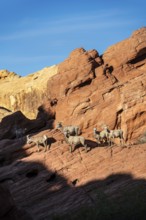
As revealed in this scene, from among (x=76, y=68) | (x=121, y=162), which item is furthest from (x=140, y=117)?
(x=121, y=162)

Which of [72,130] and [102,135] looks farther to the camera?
[72,130]

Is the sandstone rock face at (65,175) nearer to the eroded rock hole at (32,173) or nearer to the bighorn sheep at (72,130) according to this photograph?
the eroded rock hole at (32,173)

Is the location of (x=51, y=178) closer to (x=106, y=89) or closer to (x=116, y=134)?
(x=116, y=134)

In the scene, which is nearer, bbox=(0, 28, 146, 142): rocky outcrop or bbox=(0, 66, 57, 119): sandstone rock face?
bbox=(0, 28, 146, 142): rocky outcrop

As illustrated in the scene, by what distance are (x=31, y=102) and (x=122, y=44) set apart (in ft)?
101

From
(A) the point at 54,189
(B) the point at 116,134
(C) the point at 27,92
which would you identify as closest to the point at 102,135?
(B) the point at 116,134

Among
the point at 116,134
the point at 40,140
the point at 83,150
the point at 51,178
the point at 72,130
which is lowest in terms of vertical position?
the point at 51,178

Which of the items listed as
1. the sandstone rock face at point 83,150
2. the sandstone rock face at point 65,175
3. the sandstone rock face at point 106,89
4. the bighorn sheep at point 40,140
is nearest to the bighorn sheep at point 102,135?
the sandstone rock face at point 83,150

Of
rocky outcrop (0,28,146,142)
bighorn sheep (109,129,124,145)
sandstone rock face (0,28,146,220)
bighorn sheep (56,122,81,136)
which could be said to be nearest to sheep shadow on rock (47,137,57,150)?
sandstone rock face (0,28,146,220)

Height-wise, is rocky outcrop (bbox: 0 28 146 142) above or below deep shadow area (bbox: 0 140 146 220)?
above

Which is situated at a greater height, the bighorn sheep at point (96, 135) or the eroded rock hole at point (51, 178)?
the bighorn sheep at point (96, 135)

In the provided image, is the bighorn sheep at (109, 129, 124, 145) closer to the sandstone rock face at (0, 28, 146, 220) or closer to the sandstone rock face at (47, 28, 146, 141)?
the sandstone rock face at (0, 28, 146, 220)

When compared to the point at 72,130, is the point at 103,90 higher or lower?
Answer: higher

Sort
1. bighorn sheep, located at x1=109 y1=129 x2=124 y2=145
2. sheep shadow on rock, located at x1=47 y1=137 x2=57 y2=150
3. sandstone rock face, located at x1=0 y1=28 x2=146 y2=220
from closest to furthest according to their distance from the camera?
1. sandstone rock face, located at x1=0 y1=28 x2=146 y2=220
2. sheep shadow on rock, located at x1=47 y1=137 x2=57 y2=150
3. bighorn sheep, located at x1=109 y1=129 x2=124 y2=145
